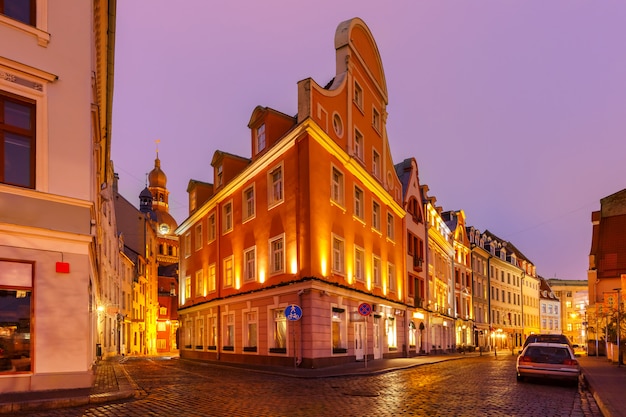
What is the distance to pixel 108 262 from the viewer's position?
129 feet

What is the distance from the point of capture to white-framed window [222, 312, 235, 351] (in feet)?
105

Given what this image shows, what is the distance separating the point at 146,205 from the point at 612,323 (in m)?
76.1

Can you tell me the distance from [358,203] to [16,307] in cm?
2085

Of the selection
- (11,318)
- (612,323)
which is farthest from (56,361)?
(612,323)

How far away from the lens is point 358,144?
32.4m

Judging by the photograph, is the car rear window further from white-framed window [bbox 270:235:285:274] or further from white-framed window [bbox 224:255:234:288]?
white-framed window [bbox 224:255:234:288]

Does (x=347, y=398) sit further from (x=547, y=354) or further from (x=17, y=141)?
(x=17, y=141)

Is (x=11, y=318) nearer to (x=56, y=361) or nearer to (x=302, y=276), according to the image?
(x=56, y=361)

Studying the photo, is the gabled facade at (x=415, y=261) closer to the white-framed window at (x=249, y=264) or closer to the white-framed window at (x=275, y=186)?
the white-framed window at (x=249, y=264)

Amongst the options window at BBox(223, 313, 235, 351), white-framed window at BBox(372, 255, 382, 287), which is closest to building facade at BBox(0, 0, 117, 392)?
window at BBox(223, 313, 235, 351)

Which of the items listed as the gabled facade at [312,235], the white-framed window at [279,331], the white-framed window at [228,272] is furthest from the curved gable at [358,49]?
the white-framed window at [279,331]

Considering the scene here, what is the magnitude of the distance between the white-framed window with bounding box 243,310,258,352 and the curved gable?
45.9ft

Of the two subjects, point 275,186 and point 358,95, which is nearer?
point 275,186

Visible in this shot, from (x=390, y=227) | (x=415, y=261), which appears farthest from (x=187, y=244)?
(x=415, y=261)
